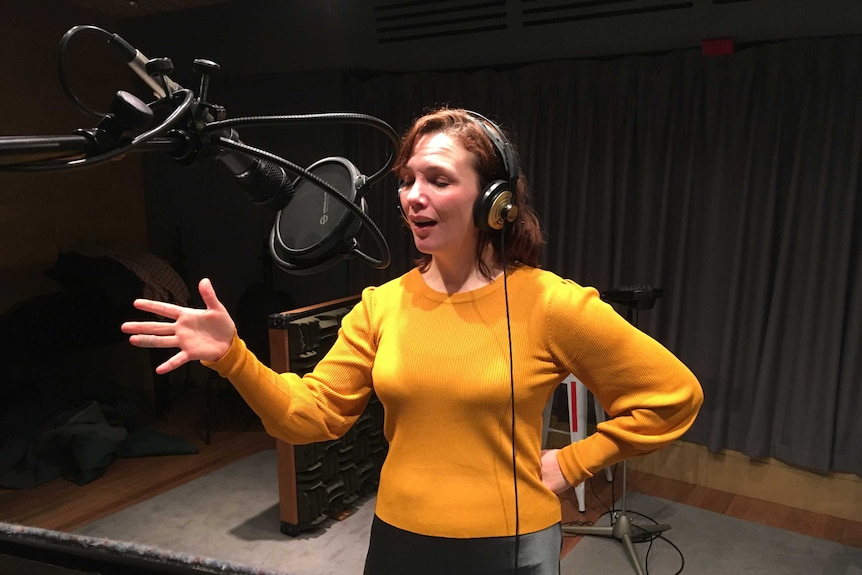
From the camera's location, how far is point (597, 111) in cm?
312

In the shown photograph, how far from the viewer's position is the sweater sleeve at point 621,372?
3.65ft

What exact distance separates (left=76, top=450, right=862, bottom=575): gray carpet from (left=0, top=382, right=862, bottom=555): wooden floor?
85 mm

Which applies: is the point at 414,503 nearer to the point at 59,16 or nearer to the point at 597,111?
the point at 597,111

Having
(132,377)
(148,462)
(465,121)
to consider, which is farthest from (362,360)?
(132,377)

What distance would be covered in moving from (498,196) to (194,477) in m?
2.73

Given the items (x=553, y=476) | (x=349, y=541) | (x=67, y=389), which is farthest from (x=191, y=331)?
(x=67, y=389)

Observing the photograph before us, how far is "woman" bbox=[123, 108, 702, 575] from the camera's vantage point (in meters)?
1.10

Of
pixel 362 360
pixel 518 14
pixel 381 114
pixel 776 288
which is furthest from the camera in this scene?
pixel 381 114

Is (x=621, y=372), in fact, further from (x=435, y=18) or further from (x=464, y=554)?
(x=435, y=18)

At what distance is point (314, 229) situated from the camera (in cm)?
79

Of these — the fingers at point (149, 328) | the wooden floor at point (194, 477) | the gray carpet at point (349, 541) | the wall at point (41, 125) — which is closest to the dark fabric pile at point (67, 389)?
the wooden floor at point (194, 477)

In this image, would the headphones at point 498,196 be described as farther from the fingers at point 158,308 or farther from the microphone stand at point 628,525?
the microphone stand at point 628,525

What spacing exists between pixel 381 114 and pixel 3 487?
2639mm

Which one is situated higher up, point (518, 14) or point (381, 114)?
point (518, 14)
